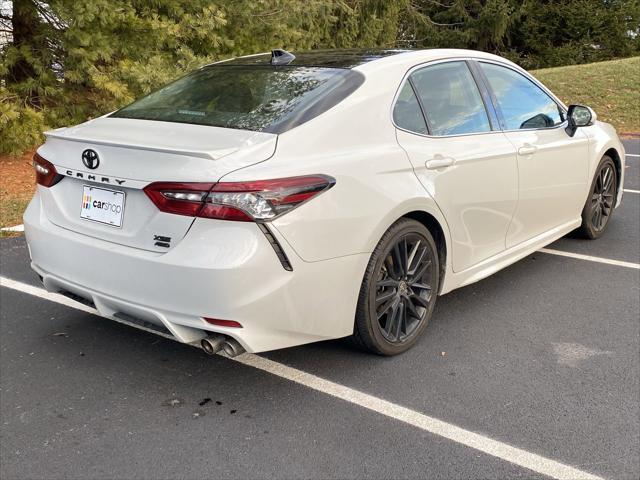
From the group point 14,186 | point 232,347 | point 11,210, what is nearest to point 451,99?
point 232,347

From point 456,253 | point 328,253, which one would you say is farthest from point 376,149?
point 456,253

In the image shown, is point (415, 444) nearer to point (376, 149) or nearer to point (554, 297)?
point (376, 149)

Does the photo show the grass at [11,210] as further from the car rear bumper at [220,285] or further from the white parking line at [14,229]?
the car rear bumper at [220,285]

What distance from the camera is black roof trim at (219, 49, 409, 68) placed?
12.6 feet

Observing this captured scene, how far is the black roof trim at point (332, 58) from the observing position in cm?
383

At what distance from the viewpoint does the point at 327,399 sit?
3.28 m

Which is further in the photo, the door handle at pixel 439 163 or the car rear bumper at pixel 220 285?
the door handle at pixel 439 163

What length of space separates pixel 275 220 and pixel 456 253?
4.89 ft

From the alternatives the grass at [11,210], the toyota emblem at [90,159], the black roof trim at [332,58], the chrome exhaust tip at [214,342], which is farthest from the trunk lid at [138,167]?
the grass at [11,210]

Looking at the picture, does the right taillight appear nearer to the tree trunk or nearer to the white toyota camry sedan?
the white toyota camry sedan

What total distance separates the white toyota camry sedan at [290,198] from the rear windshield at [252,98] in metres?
0.01

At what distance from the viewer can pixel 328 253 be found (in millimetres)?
3094

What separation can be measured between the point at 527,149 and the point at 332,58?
4.77 ft

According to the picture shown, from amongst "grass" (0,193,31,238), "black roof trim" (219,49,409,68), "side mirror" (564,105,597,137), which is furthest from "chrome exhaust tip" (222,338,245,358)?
"grass" (0,193,31,238)
